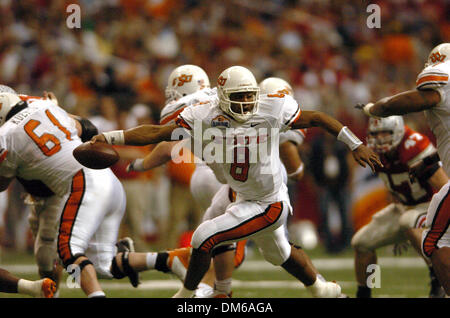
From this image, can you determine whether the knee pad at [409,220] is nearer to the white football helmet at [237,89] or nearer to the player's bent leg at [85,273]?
the white football helmet at [237,89]

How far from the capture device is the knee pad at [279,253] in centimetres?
486

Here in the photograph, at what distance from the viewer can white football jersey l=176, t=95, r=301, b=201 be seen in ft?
15.2

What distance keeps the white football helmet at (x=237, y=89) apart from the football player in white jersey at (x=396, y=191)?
166 centimetres

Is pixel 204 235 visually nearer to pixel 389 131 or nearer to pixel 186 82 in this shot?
pixel 186 82

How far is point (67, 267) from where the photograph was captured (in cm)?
473

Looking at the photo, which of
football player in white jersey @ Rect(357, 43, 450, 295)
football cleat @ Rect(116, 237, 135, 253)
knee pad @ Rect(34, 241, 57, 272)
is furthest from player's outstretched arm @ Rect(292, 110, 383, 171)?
knee pad @ Rect(34, 241, 57, 272)

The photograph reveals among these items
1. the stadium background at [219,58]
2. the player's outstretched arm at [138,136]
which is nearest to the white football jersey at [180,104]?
the player's outstretched arm at [138,136]

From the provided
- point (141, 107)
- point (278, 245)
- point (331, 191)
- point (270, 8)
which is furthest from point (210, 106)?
point (270, 8)

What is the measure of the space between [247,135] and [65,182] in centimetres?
131

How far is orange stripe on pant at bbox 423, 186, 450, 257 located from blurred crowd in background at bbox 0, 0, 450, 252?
505 cm

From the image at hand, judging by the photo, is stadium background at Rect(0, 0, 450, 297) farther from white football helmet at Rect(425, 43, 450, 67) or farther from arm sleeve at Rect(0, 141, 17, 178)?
white football helmet at Rect(425, 43, 450, 67)

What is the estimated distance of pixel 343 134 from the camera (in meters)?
4.57

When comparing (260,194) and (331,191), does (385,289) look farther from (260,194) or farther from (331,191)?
(331,191)
